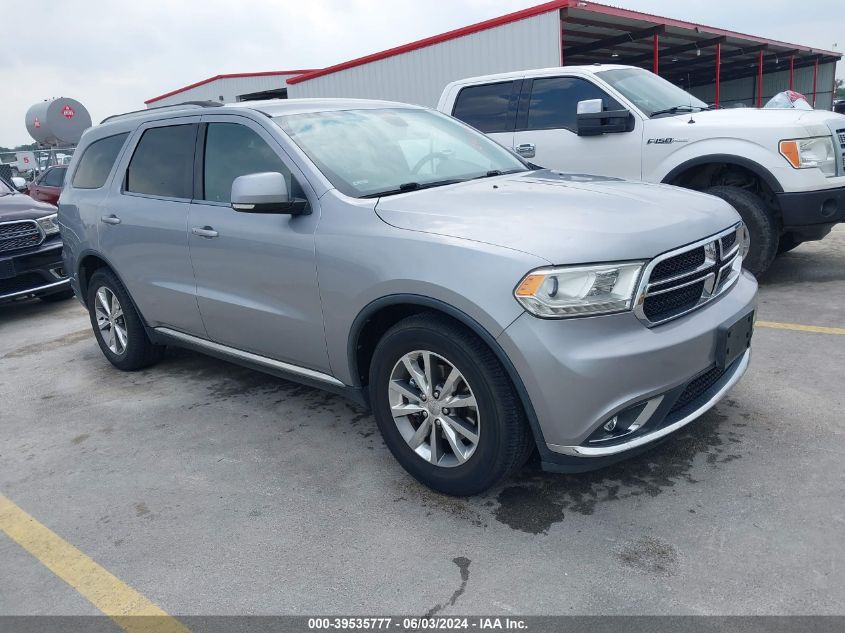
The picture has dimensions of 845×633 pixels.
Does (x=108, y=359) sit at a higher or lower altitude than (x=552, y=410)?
lower

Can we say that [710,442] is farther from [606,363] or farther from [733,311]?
[606,363]

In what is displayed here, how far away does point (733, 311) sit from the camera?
2.97 m

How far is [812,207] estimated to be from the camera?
5.46 meters

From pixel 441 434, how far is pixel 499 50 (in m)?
10.9

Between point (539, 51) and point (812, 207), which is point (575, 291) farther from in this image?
point (539, 51)

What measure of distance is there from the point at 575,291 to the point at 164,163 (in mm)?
2912

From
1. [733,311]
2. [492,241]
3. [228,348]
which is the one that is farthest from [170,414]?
[733,311]

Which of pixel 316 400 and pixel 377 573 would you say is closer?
pixel 377 573

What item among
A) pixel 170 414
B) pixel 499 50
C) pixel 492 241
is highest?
pixel 499 50

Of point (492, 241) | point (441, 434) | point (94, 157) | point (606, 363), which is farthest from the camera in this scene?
point (94, 157)

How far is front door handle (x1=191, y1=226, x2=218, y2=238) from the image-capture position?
3.79 meters

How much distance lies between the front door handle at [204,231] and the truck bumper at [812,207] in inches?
171

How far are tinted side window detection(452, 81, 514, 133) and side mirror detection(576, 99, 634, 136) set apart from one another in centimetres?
99

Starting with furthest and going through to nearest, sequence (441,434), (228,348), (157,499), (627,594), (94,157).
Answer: (94,157), (228,348), (157,499), (441,434), (627,594)
